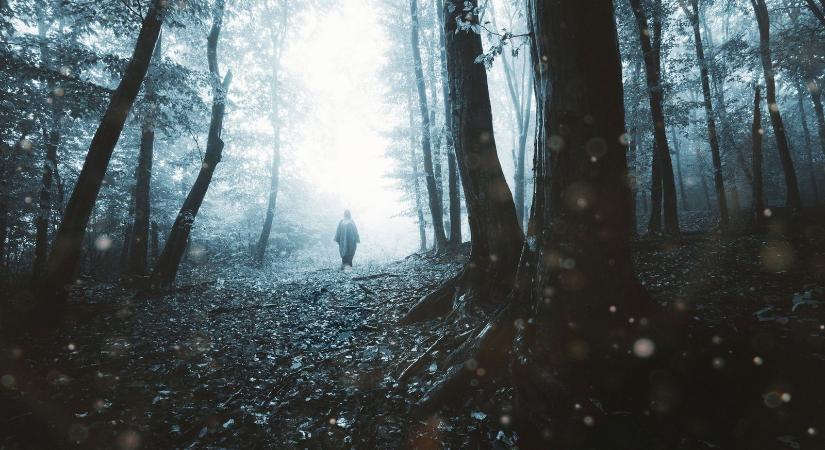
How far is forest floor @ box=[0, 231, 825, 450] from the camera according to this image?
9.98ft

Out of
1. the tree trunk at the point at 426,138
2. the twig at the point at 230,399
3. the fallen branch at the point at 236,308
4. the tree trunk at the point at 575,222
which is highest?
the tree trunk at the point at 426,138

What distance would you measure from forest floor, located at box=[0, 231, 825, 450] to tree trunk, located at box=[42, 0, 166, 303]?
78 centimetres

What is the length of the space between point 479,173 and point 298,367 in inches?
142

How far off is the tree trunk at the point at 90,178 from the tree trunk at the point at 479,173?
18.7 feet

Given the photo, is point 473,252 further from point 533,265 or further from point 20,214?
point 20,214

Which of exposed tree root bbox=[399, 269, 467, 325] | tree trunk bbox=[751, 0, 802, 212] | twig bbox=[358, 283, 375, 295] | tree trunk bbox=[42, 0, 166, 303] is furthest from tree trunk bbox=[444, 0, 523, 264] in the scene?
tree trunk bbox=[751, 0, 802, 212]

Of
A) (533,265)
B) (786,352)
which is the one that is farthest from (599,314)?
(786,352)

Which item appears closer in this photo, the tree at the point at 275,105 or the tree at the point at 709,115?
the tree at the point at 709,115

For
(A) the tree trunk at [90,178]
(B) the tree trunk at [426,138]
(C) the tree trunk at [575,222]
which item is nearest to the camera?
(C) the tree trunk at [575,222]

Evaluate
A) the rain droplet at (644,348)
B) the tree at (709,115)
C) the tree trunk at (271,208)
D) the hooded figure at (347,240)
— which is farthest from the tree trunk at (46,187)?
the tree at (709,115)

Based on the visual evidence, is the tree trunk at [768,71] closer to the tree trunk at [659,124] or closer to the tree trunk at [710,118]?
the tree trunk at [710,118]

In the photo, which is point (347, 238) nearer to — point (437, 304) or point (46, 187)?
point (46, 187)

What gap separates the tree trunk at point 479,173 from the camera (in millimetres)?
5277

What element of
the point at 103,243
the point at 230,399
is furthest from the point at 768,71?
the point at 103,243
